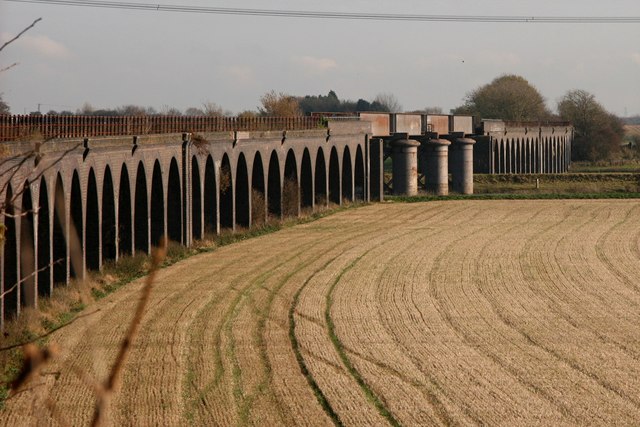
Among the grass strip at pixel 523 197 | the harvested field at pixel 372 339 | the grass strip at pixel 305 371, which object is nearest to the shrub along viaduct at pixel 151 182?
the harvested field at pixel 372 339

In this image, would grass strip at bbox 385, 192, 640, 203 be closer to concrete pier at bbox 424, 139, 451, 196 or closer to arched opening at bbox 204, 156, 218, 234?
concrete pier at bbox 424, 139, 451, 196

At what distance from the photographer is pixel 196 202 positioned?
40.7 m

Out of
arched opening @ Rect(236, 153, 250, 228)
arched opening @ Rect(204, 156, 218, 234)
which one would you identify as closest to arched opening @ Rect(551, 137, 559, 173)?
arched opening @ Rect(236, 153, 250, 228)

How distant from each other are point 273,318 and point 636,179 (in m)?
56.2

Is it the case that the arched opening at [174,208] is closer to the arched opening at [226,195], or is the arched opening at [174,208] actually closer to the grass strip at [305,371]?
the arched opening at [226,195]

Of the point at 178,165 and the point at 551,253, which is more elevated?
the point at 178,165

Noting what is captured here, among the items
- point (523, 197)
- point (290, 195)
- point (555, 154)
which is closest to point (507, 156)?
point (555, 154)

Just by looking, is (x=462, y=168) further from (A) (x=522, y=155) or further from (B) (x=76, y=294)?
(B) (x=76, y=294)

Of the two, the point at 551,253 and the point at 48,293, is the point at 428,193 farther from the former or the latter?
the point at 48,293

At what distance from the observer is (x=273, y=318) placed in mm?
24469

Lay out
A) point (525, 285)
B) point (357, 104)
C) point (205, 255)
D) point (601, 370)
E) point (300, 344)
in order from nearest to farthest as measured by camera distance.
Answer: point (601, 370) < point (300, 344) < point (525, 285) < point (205, 255) < point (357, 104)

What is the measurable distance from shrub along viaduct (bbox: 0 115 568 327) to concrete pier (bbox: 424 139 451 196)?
30.5 feet

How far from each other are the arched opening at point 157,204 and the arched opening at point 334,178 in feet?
78.6

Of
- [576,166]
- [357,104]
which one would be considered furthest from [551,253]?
[357,104]
